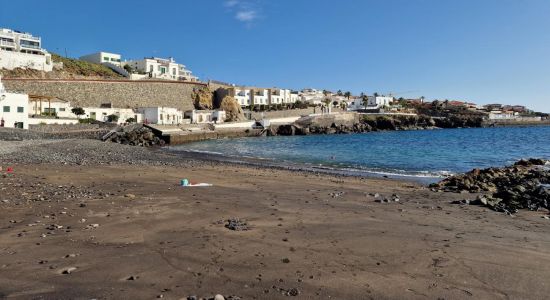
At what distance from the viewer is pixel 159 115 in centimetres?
7638

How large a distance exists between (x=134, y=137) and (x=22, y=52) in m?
49.0

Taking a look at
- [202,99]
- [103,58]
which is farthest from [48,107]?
[103,58]

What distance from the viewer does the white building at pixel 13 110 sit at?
155 feet

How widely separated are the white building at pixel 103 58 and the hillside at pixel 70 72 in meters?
7.58

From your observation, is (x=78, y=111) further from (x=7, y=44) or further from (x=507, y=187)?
(x=507, y=187)

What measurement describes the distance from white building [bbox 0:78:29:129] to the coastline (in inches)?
1635

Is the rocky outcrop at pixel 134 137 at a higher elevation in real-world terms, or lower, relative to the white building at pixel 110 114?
lower

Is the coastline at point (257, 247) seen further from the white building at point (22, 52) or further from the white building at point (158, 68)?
the white building at point (158, 68)

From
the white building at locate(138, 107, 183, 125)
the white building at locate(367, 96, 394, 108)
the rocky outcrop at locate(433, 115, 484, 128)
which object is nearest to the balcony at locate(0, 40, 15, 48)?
the white building at locate(138, 107, 183, 125)

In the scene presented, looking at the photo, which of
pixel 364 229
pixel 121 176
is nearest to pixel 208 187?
pixel 121 176

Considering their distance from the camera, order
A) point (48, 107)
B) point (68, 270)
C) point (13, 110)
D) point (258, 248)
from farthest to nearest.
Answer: point (48, 107)
point (13, 110)
point (258, 248)
point (68, 270)

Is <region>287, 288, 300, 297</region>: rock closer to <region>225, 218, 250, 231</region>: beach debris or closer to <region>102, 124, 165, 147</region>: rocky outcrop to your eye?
<region>225, 218, 250, 231</region>: beach debris

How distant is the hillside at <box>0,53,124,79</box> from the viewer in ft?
256

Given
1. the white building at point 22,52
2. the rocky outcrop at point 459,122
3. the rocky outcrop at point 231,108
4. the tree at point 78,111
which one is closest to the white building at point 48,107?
the tree at point 78,111
